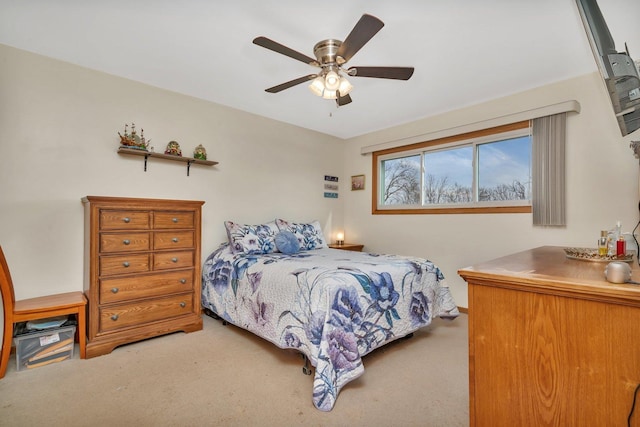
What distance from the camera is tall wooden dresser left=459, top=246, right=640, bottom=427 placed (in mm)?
792

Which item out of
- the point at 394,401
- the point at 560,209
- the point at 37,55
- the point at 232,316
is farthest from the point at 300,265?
the point at 37,55

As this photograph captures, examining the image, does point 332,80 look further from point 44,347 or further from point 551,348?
point 44,347

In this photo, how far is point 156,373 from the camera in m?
2.03

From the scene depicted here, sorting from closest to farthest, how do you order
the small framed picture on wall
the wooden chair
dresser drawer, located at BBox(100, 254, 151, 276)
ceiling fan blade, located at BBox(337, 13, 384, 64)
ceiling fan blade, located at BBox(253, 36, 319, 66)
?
1. ceiling fan blade, located at BBox(337, 13, 384, 64)
2. ceiling fan blade, located at BBox(253, 36, 319, 66)
3. the wooden chair
4. dresser drawer, located at BBox(100, 254, 151, 276)
5. the small framed picture on wall

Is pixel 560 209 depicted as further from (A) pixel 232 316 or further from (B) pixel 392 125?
(A) pixel 232 316

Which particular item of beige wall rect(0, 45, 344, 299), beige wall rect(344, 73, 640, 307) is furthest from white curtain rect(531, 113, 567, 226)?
beige wall rect(0, 45, 344, 299)

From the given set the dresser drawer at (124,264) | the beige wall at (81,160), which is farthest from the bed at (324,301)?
the beige wall at (81,160)

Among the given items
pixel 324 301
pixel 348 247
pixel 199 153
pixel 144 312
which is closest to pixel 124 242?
pixel 144 312

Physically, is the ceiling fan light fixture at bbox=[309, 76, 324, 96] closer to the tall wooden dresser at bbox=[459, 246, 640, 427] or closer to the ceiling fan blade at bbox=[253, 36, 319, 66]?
the ceiling fan blade at bbox=[253, 36, 319, 66]

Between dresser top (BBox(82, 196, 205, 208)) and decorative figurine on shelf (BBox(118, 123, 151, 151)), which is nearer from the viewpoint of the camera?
dresser top (BBox(82, 196, 205, 208))

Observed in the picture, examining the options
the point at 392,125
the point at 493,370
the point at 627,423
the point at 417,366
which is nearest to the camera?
the point at 627,423

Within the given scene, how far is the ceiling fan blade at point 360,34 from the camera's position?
1535 millimetres

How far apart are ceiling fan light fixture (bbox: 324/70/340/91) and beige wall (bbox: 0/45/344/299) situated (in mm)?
1856

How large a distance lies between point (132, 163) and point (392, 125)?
3181mm
